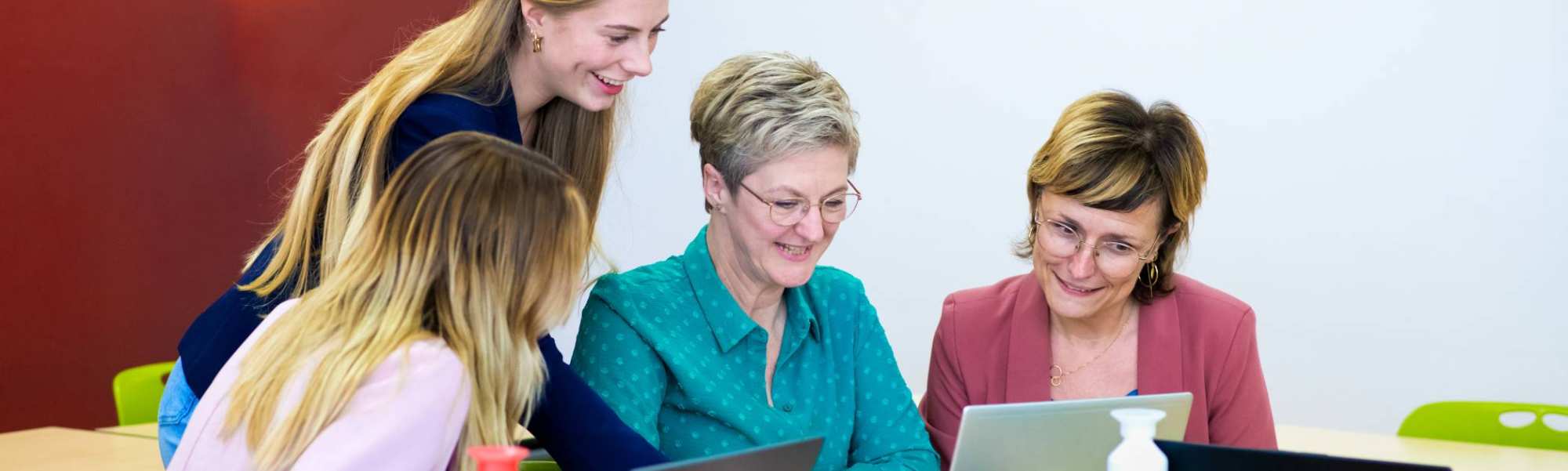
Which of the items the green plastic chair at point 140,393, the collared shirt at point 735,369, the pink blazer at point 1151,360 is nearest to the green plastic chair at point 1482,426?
the pink blazer at point 1151,360

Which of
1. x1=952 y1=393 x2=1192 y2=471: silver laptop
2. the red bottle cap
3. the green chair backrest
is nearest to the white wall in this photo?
the green chair backrest

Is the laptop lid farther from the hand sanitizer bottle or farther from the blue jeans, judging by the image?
the blue jeans

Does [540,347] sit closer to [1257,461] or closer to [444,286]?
[444,286]

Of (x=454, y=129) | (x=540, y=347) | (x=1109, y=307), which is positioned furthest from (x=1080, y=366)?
(x=454, y=129)

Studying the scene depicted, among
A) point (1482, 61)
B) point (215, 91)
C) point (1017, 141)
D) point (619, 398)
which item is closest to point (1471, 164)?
point (1482, 61)

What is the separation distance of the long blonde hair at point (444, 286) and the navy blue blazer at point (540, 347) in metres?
0.21

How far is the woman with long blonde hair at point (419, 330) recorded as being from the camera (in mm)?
1395

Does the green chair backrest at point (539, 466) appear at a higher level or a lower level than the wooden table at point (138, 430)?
higher

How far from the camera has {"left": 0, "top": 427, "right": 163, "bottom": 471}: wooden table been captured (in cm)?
261

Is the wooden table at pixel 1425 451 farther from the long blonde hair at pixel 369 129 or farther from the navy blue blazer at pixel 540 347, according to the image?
the long blonde hair at pixel 369 129

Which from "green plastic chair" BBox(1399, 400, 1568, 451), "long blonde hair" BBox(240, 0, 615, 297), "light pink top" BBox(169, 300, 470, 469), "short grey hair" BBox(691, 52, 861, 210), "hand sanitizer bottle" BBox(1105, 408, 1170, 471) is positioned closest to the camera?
"light pink top" BBox(169, 300, 470, 469)

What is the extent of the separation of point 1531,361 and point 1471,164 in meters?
0.52

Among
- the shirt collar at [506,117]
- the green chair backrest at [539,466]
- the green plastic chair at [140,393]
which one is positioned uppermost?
the shirt collar at [506,117]

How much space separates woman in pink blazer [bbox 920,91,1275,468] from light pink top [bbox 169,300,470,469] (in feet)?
3.38
